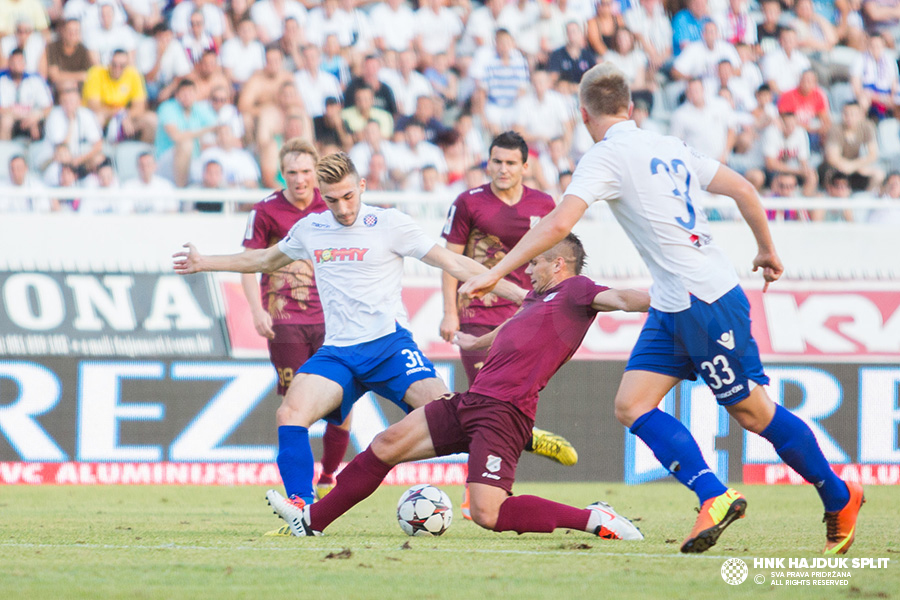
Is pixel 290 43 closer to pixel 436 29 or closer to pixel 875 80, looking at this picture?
pixel 436 29

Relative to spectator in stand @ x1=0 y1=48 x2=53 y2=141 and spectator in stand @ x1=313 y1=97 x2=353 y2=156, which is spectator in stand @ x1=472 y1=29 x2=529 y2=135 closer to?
spectator in stand @ x1=313 y1=97 x2=353 y2=156

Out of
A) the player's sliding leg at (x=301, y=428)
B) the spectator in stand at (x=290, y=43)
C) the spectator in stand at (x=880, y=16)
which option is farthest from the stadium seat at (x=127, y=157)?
the spectator in stand at (x=880, y=16)

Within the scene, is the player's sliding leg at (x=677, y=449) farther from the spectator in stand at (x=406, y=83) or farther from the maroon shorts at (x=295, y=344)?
the spectator in stand at (x=406, y=83)

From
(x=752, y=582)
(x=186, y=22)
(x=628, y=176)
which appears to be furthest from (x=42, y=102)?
(x=752, y=582)

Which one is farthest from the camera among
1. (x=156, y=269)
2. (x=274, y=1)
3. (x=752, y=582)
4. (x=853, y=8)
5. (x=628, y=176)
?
(x=853, y=8)

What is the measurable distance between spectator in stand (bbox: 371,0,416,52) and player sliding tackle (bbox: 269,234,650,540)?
30.7ft

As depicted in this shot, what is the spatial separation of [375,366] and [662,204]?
7.34 ft

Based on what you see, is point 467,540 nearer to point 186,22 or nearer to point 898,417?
point 898,417

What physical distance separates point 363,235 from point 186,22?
8.59m

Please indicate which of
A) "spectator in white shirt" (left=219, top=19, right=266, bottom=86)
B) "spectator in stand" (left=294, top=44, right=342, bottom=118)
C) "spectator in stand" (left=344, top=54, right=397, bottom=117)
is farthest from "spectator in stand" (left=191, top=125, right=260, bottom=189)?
"spectator in stand" (left=344, top=54, right=397, bottom=117)

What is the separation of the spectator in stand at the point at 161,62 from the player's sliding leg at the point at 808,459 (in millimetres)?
10091

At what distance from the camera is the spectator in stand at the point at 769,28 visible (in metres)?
15.6

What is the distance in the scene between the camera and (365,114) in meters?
14.0

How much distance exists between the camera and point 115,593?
14.5 feet
